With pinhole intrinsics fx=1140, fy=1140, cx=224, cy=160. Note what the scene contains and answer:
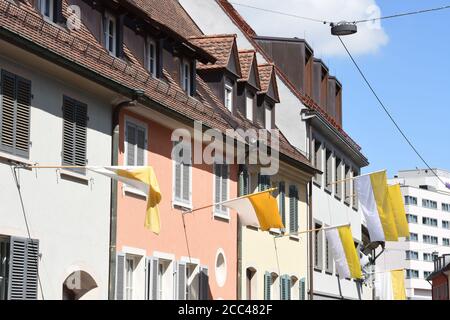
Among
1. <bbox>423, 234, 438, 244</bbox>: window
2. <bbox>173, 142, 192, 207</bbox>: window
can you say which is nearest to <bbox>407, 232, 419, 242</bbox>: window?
<bbox>423, 234, 438, 244</bbox>: window

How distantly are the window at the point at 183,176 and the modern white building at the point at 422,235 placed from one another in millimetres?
103326

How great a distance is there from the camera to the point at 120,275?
848 inches

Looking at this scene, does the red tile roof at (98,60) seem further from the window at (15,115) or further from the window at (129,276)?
the window at (129,276)

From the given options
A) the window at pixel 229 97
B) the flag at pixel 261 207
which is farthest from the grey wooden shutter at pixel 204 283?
the window at pixel 229 97

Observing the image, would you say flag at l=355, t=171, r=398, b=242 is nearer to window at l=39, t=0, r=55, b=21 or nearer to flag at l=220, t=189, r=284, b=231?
flag at l=220, t=189, r=284, b=231

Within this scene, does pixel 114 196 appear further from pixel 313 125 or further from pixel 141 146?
pixel 313 125

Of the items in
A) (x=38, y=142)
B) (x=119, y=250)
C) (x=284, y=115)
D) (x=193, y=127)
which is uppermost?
(x=284, y=115)

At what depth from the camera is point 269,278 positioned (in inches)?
1227

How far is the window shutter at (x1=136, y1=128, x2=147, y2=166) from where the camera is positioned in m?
22.7

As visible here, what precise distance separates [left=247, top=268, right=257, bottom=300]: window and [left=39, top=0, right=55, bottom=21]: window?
37.4ft

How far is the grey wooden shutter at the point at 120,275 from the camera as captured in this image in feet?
70.3

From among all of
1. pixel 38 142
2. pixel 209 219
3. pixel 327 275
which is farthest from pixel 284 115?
pixel 38 142

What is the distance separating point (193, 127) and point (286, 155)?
6822mm

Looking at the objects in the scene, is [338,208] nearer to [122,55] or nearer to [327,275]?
[327,275]
